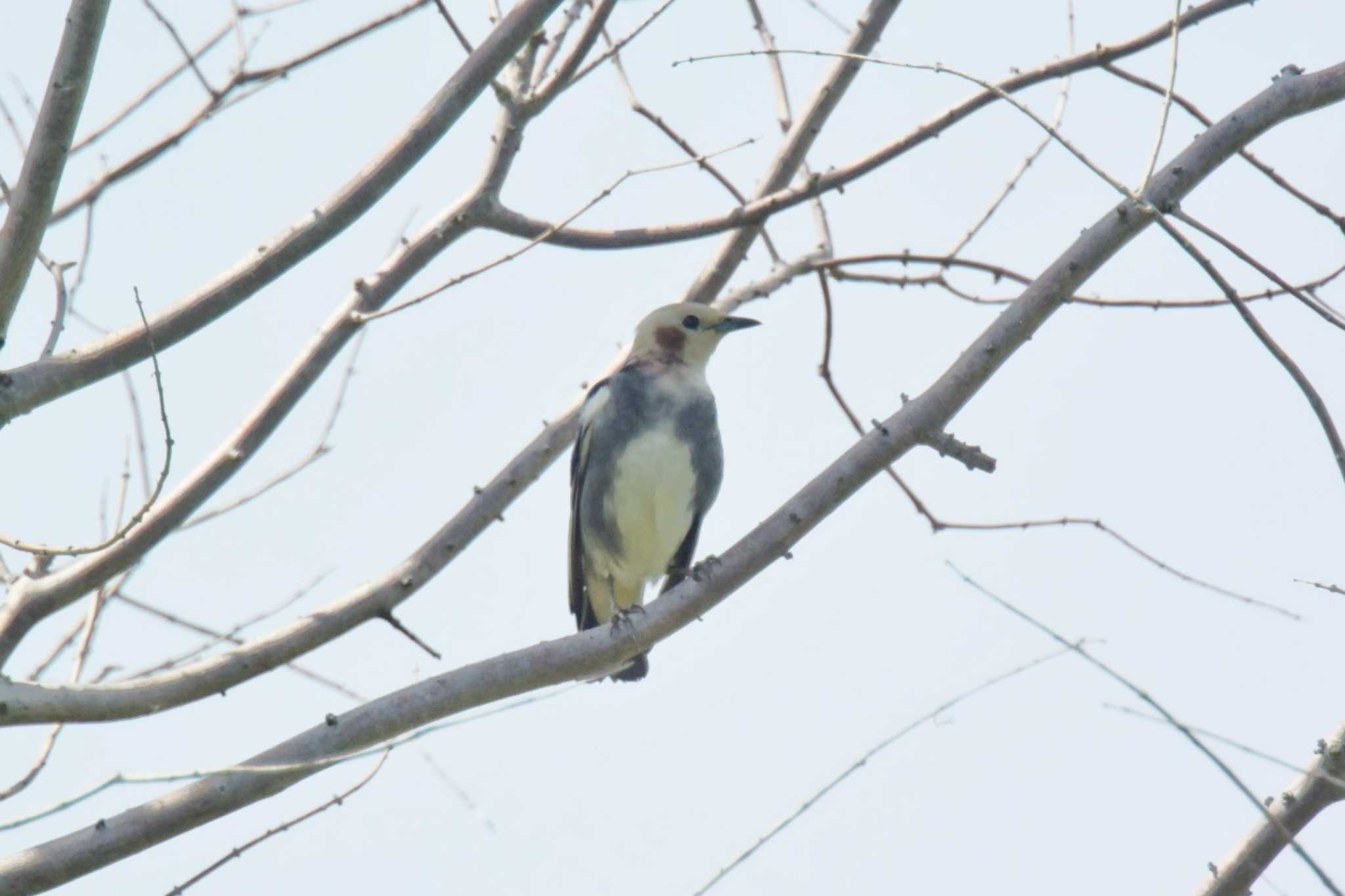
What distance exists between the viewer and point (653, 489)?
7.85 m

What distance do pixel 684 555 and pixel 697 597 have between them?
11.0 ft

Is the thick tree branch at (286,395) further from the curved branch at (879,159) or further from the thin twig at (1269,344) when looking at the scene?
the thin twig at (1269,344)

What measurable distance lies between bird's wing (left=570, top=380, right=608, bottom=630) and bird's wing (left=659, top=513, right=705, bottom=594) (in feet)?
1.42

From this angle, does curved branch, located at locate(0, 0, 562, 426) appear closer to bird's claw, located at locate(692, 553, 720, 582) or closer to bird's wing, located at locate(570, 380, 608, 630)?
bird's claw, located at locate(692, 553, 720, 582)

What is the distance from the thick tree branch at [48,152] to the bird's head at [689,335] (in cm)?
421

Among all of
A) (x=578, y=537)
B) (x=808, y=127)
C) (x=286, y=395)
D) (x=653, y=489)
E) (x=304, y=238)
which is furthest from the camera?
(x=578, y=537)

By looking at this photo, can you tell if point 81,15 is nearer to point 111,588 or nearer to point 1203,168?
point 111,588

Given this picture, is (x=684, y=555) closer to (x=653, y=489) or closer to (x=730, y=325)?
(x=653, y=489)

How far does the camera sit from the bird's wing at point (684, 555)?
7980mm

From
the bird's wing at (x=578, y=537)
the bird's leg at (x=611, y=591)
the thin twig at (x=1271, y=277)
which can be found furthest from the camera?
the bird's leg at (x=611, y=591)

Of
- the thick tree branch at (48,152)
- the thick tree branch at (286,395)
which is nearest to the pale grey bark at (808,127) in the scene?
the thick tree branch at (286,395)

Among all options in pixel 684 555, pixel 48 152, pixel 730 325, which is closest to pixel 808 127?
pixel 730 325

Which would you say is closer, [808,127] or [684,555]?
[808,127]

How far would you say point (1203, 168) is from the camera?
448 cm
